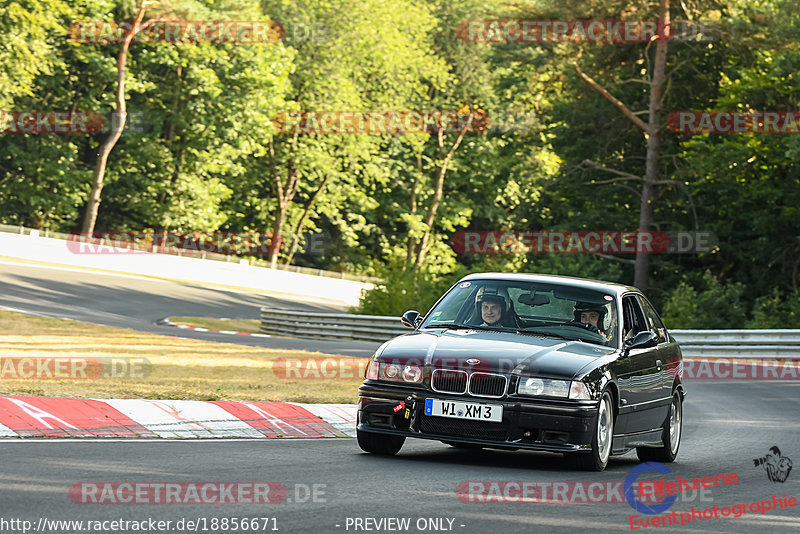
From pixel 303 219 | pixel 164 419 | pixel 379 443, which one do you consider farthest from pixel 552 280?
pixel 303 219

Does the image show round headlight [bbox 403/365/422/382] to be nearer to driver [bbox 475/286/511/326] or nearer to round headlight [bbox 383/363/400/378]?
round headlight [bbox 383/363/400/378]

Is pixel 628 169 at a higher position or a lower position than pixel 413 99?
lower

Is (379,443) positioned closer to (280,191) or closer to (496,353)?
(496,353)

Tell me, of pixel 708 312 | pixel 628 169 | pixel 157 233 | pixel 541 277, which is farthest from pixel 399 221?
pixel 541 277

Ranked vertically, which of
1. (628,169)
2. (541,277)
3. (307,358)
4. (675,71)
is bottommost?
(307,358)

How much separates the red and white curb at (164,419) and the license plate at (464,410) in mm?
2501

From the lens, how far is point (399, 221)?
78.3 meters

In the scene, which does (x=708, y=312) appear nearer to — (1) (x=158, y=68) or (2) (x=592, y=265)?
(2) (x=592, y=265)

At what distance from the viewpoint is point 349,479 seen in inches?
320

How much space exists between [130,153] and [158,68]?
4563 mm

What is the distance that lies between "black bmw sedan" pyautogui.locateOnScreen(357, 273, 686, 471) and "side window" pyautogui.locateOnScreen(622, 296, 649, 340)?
0.01 metres

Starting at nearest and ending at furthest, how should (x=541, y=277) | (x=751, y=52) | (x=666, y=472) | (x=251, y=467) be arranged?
(x=251, y=467)
(x=666, y=472)
(x=541, y=277)
(x=751, y=52)

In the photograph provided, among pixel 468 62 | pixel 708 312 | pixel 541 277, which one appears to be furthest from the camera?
pixel 468 62

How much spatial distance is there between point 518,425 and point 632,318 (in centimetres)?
250
